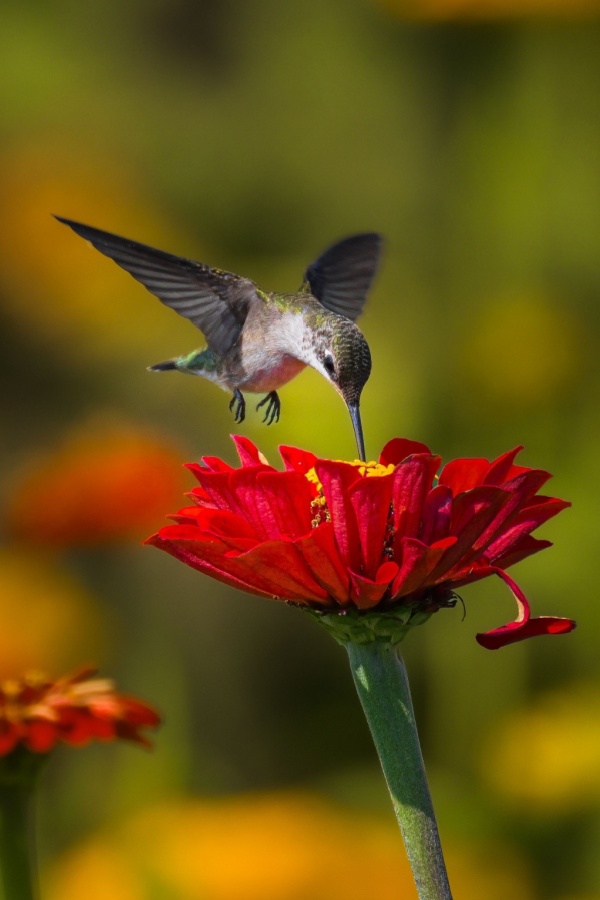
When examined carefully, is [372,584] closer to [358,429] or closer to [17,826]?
[358,429]

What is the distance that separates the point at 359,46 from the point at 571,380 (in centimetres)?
217

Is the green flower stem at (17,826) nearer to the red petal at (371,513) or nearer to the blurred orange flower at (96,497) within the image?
the red petal at (371,513)

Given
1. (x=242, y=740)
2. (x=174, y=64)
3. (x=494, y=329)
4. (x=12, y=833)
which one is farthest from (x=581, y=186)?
(x=12, y=833)

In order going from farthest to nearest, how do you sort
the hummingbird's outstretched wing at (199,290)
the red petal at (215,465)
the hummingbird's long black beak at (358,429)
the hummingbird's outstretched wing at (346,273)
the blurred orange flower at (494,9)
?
1. the blurred orange flower at (494,9)
2. the hummingbird's outstretched wing at (346,273)
3. the hummingbird's outstretched wing at (199,290)
4. the hummingbird's long black beak at (358,429)
5. the red petal at (215,465)

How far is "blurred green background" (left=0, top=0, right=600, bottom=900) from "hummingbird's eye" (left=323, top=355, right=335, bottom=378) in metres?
0.92

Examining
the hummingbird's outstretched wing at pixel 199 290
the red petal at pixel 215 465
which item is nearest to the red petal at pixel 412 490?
the red petal at pixel 215 465

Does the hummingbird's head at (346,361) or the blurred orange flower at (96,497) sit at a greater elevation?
the hummingbird's head at (346,361)

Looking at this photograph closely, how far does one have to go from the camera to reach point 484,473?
746 millimetres

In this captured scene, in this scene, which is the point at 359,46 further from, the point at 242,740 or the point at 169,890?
the point at 169,890

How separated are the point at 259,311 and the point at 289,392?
148 centimetres

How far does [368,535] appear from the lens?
2.24ft

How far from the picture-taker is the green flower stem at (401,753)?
25.5 inches

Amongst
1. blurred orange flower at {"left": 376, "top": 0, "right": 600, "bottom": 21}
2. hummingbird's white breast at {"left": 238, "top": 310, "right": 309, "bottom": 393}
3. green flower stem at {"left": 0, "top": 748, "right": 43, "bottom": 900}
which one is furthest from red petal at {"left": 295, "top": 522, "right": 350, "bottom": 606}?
blurred orange flower at {"left": 376, "top": 0, "right": 600, "bottom": 21}

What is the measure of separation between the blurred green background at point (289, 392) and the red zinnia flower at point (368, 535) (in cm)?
112
